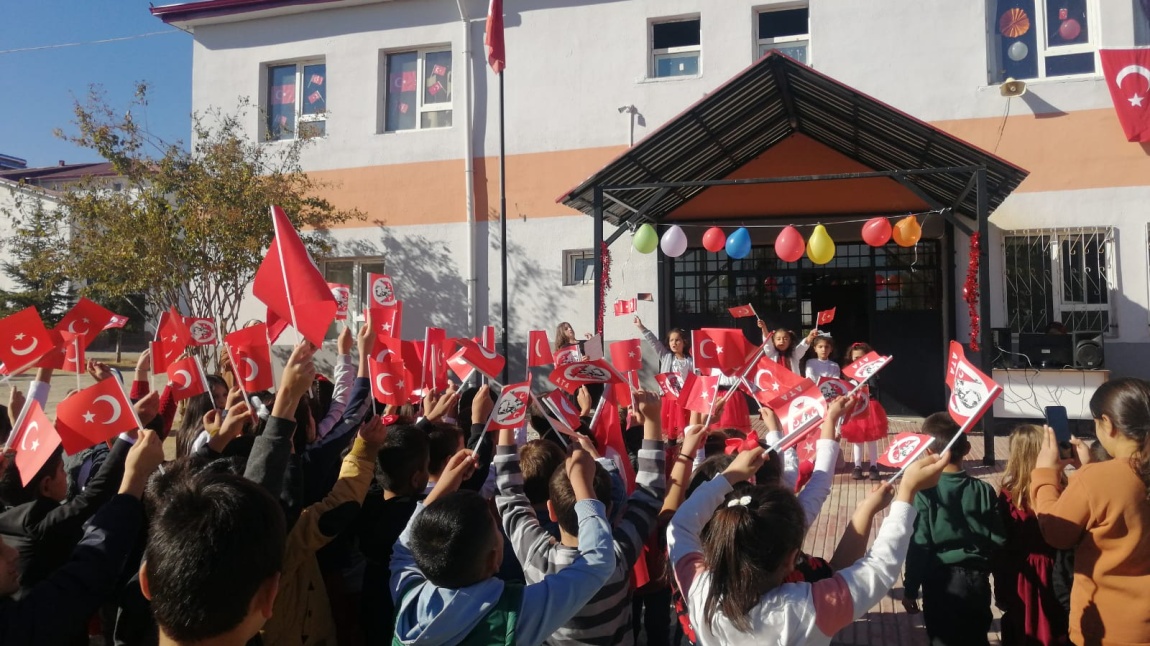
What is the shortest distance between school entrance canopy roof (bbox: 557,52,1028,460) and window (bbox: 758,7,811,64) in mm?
1213

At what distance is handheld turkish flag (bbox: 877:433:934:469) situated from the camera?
2.79 metres

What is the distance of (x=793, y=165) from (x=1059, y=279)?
12.2ft

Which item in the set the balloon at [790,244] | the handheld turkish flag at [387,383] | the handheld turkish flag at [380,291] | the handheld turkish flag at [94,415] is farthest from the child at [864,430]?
the handheld turkish flag at [94,415]

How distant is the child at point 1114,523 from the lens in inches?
93.2

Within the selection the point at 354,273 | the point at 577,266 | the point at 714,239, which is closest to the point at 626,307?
the point at 714,239

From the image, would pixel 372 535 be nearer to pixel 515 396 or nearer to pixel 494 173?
pixel 515 396

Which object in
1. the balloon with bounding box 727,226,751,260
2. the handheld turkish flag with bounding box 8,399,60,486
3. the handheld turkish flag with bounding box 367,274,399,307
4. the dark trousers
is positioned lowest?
the dark trousers

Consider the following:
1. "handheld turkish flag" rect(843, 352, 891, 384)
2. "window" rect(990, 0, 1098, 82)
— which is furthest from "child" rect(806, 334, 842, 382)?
"window" rect(990, 0, 1098, 82)

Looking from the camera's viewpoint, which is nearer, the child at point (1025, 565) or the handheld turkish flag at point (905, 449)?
the handheld turkish flag at point (905, 449)

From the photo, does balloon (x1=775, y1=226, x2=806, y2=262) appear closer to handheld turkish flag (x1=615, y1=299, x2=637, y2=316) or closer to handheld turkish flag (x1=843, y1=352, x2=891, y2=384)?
handheld turkish flag (x1=615, y1=299, x2=637, y2=316)

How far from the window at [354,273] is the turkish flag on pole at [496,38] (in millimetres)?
3762

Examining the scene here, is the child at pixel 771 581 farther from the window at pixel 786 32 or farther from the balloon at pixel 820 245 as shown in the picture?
the window at pixel 786 32

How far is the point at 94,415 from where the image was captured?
282 cm

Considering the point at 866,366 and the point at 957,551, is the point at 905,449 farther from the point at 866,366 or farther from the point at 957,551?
the point at 866,366
